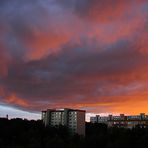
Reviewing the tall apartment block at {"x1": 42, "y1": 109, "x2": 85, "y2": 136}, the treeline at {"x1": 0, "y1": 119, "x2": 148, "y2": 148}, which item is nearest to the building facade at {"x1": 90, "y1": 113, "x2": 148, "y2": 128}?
the tall apartment block at {"x1": 42, "y1": 109, "x2": 85, "y2": 136}

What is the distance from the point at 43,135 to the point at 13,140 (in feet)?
17.2

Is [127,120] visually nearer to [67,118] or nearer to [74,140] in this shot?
[67,118]

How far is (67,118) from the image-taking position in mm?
77188

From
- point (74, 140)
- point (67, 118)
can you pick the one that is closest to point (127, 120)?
point (67, 118)

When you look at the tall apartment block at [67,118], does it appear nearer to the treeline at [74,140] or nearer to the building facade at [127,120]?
the treeline at [74,140]

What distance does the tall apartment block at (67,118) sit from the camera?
74688mm

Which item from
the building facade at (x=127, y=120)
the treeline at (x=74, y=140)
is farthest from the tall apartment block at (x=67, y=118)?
the building facade at (x=127, y=120)

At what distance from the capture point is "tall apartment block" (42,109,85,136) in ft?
245

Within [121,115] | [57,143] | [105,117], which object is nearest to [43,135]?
[57,143]

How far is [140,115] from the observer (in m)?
103

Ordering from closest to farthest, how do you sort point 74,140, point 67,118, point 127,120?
point 74,140 → point 67,118 → point 127,120

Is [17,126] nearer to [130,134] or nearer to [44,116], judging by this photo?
[130,134]

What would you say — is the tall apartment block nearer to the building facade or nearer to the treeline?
the treeline

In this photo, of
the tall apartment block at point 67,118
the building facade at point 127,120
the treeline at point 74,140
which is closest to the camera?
the treeline at point 74,140
